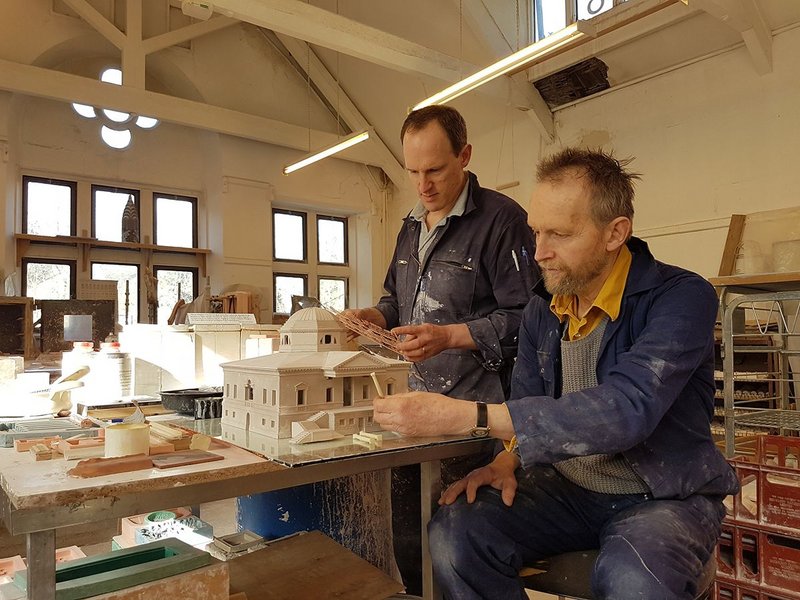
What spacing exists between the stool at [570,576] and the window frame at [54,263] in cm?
778

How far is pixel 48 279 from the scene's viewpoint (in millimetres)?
7801

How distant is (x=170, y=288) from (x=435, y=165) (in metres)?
7.54

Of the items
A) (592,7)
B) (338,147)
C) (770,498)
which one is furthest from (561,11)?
(770,498)

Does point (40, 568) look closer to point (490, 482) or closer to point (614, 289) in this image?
point (490, 482)

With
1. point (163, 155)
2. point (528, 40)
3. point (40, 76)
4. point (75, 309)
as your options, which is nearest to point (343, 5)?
point (528, 40)

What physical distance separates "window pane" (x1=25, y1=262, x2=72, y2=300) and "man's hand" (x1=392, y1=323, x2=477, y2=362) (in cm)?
741

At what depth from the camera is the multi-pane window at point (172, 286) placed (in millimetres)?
8680

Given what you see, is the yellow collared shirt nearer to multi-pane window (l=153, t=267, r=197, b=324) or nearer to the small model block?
the small model block

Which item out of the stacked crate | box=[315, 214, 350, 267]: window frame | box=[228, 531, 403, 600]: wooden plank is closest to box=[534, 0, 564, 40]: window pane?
box=[315, 214, 350, 267]: window frame

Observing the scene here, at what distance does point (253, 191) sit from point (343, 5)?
295 centimetres

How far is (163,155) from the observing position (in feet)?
28.8

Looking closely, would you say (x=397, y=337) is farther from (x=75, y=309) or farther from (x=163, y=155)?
(x=163, y=155)

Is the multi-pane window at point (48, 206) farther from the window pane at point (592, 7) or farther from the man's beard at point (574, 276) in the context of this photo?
the man's beard at point (574, 276)

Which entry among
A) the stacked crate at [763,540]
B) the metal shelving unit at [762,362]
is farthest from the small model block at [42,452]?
the metal shelving unit at [762,362]
